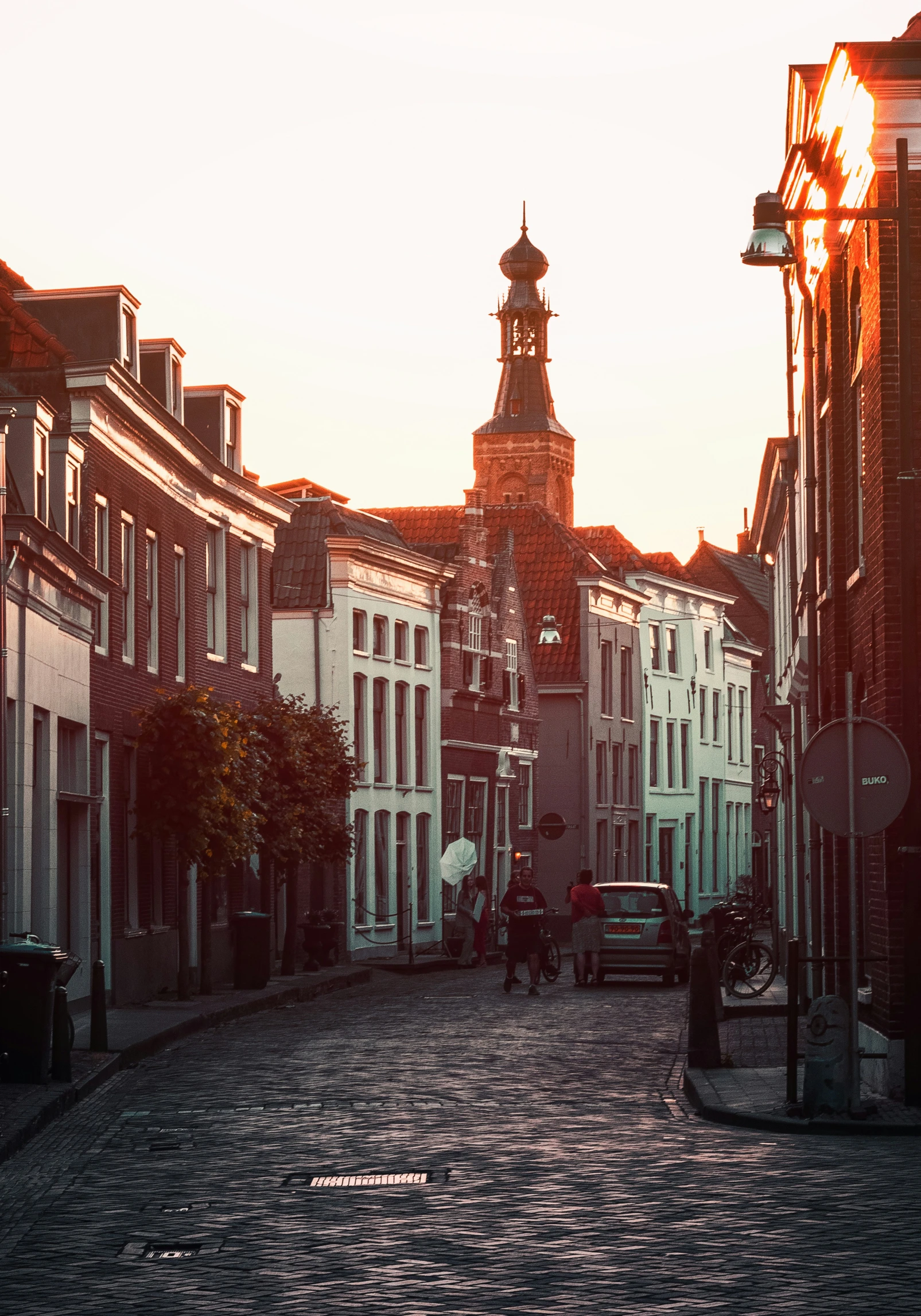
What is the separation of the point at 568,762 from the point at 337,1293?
174ft

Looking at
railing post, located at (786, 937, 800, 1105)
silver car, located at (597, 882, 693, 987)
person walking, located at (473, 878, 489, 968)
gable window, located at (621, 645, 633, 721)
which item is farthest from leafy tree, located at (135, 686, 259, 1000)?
gable window, located at (621, 645, 633, 721)

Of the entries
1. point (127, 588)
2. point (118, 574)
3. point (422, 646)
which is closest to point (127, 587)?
point (127, 588)

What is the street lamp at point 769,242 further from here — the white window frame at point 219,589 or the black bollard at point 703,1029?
the white window frame at point 219,589

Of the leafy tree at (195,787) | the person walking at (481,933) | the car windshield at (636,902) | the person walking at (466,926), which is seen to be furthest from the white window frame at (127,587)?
the person walking at (466,926)

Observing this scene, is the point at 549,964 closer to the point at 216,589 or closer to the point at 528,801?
the point at 216,589

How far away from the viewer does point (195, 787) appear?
25781mm

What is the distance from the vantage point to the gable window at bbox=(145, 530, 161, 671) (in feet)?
94.8

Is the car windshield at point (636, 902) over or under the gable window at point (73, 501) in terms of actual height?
under

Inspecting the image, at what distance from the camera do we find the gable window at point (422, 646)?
4842 cm

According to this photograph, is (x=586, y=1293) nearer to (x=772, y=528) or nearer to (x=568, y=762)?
(x=772, y=528)

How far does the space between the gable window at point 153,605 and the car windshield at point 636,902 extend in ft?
24.2

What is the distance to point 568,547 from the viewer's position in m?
62.9

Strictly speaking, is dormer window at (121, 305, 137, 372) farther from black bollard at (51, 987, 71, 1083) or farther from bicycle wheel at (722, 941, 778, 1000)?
black bollard at (51, 987, 71, 1083)

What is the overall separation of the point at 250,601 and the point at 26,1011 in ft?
65.3
